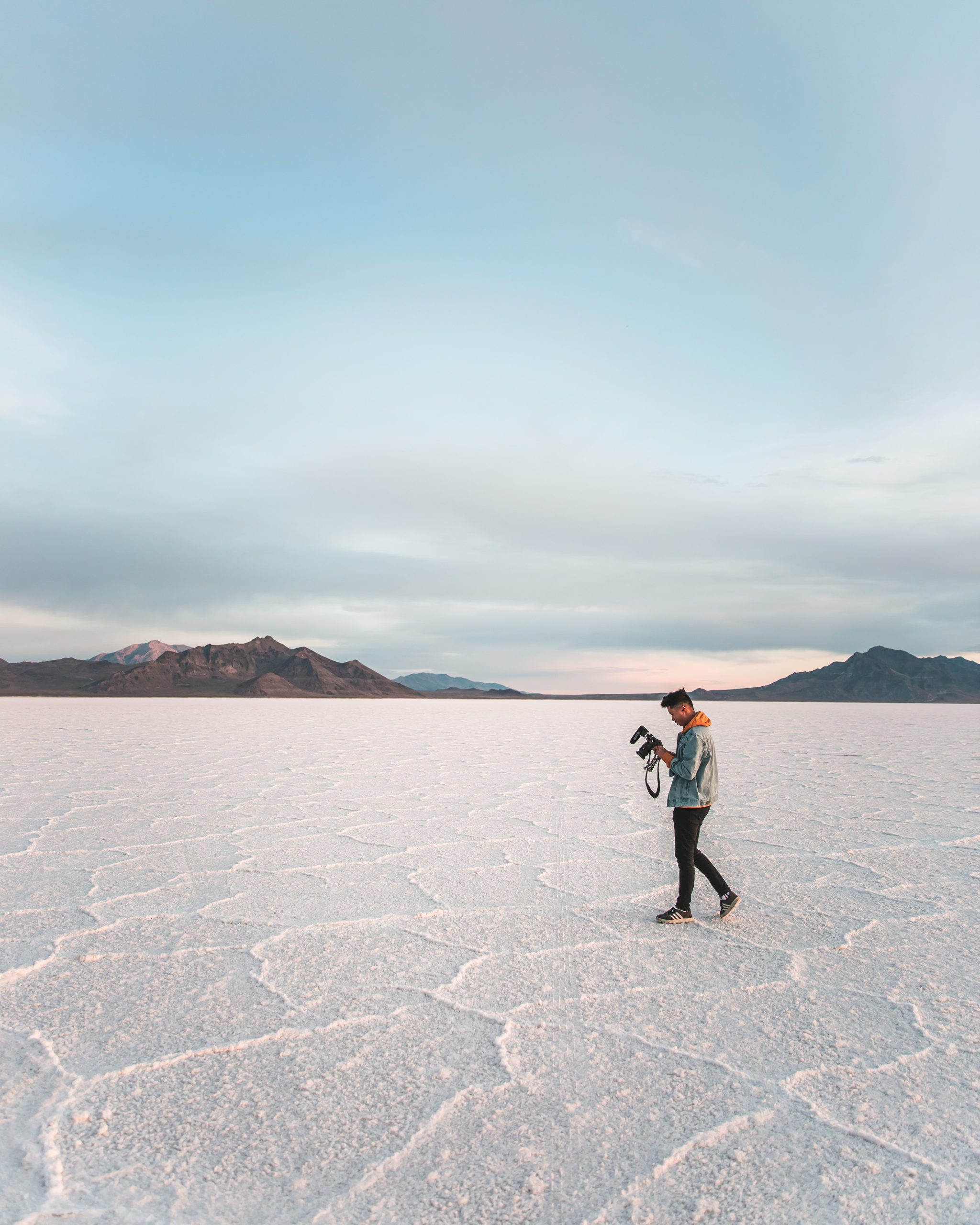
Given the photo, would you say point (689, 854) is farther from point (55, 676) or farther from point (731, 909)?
point (55, 676)

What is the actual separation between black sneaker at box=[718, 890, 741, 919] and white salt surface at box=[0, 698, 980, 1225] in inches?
2.9

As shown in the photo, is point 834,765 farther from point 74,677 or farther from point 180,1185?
point 74,677

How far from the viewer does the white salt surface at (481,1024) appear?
1929 mm

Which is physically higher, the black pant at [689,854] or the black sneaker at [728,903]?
the black pant at [689,854]

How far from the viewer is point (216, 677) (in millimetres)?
144500

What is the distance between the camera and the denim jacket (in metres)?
3.87

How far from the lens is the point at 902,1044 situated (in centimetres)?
268

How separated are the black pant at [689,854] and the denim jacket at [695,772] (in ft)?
0.15

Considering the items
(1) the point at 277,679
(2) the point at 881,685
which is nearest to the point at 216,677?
(1) the point at 277,679

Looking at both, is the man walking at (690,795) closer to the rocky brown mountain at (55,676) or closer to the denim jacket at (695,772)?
the denim jacket at (695,772)

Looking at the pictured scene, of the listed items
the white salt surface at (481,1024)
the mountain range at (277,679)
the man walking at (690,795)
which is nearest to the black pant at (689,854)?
the man walking at (690,795)

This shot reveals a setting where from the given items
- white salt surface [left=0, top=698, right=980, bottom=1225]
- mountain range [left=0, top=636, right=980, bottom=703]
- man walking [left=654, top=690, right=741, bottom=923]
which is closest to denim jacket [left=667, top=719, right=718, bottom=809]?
man walking [left=654, top=690, right=741, bottom=923]

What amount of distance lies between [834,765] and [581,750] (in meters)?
4.27

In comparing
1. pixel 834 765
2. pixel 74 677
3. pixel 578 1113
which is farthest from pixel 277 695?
pixel 578 1113
